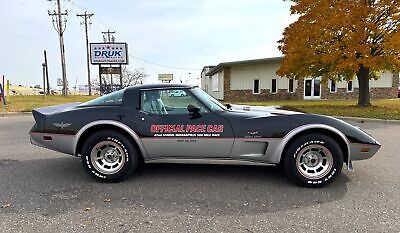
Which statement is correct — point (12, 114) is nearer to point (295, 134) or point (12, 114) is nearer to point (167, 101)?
point (167, 101)

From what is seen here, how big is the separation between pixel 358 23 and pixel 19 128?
13807mm

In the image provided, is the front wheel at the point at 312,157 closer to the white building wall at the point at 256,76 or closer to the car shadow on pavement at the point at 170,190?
the car shadow on pavement at the point at 170,190

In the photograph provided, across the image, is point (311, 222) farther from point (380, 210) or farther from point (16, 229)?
point (16, 229)

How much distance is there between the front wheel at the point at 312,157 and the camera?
3.63 metres

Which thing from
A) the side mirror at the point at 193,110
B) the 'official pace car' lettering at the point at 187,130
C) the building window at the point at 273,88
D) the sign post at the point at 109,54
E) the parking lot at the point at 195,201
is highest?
the sign post at the point at 109,54

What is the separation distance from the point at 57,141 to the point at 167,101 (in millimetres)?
1674

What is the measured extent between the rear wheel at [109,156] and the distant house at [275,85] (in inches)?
838

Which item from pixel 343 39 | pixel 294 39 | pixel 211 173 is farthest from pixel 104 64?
pixel 211 173

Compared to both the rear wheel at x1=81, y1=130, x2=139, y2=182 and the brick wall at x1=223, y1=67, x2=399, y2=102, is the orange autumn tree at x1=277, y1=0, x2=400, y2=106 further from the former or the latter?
the rear wheel at x1=81, y1=130, x2=139, y2=182

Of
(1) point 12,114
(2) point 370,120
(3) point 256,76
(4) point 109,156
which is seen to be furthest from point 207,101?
(3) point 256,76

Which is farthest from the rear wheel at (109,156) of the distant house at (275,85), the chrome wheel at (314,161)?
the distant house at (275,85)

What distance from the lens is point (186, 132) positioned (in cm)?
378

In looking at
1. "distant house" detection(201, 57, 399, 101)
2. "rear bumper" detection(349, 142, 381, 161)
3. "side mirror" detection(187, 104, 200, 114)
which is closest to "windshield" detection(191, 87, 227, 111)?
"side mirror" detection(187, 104, 200, 114)

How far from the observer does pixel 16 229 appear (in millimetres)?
2660
